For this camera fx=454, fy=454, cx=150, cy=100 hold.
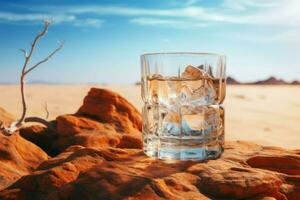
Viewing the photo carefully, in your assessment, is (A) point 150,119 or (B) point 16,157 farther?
(B) point 16,157

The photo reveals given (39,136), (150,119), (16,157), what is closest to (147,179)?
(150,119)

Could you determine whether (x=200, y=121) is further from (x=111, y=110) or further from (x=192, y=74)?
(x=111, y=110)

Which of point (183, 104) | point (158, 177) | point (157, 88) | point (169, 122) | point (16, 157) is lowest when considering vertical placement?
point (16, 157)

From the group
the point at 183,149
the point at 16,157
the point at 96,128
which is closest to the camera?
the point at 183,149

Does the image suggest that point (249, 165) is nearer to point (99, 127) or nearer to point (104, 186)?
point (104, 186)

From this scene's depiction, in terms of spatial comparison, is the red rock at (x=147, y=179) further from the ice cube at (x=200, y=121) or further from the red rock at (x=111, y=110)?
the red rock at (x=111, y=110)

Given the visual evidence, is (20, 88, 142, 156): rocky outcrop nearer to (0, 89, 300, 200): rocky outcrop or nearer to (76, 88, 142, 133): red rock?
(76, 88, 142, 133): red rock

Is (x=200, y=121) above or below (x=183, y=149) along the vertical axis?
above

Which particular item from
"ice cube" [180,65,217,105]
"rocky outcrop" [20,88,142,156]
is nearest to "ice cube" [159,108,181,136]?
"ice cube" [180,65,217,105]
